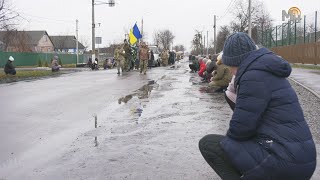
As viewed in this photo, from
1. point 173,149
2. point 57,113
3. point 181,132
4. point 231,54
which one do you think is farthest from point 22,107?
point 231,54

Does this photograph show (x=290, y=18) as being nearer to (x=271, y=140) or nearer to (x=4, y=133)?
(x=4, y=133)

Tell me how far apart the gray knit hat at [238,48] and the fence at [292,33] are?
31.8 m

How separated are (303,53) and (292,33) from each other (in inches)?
227

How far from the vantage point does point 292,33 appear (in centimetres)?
4216

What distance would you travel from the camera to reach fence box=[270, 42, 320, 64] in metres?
32.1

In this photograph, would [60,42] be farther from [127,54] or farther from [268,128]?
[268,128]

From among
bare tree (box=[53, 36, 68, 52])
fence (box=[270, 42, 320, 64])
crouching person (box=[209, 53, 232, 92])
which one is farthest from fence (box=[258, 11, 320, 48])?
bare tree (box=[53, 36, 68, 52])

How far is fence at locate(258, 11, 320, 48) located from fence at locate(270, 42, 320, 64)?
510 millimetres

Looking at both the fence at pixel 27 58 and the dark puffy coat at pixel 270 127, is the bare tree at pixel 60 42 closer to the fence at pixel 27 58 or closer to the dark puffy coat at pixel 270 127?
the fence at pixel 27 58

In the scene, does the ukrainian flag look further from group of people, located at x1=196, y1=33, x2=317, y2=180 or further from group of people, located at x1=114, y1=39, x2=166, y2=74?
group of people, located at x1=196, y1=33, x2=317, y2=180

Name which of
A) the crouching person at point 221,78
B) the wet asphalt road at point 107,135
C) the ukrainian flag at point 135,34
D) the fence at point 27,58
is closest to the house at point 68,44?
the fence at point 27,58

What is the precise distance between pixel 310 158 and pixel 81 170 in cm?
282

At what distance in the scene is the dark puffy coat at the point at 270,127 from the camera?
3.20 m

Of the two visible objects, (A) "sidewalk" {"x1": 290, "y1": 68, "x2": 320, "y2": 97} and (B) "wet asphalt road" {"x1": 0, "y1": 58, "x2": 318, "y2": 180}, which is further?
(A) "sidewalk" {"x1": 290, "y1": 68, "x2": 320, "y2": 97}
